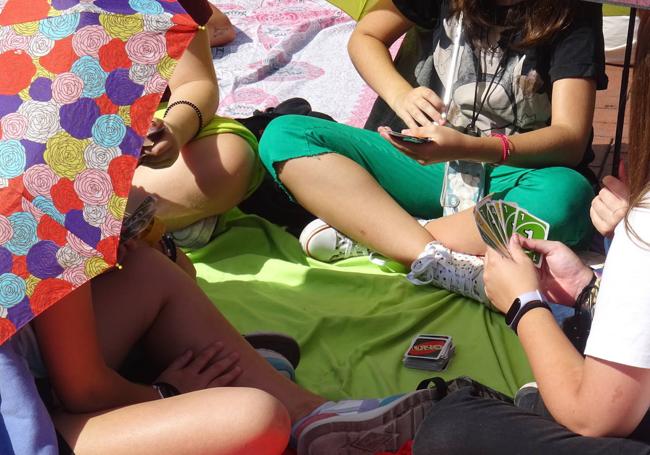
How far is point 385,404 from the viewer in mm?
1887

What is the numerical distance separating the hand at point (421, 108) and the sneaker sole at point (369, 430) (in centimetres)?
93

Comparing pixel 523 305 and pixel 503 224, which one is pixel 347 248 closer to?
pixel 503 224

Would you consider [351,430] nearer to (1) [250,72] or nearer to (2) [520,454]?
(2) [520,454]

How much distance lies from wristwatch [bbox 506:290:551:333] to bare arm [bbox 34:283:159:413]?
0.72 metres

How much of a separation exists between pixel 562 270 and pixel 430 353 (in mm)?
440

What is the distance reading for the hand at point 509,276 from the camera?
1713mm

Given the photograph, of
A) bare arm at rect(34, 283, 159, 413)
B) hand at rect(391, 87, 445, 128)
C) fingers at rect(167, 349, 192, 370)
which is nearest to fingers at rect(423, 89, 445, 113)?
hand at rect(391, 87, 445, 128)

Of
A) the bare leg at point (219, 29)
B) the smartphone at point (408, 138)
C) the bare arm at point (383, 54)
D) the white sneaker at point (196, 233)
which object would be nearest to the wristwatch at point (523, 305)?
the smartphone at point (408, 138)

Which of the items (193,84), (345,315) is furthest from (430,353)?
(193,84)

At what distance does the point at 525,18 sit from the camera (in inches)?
104

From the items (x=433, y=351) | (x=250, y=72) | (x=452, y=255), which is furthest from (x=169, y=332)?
(x=250, y=72)

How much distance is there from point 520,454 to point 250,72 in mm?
2704

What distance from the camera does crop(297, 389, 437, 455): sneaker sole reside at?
5.95 ft

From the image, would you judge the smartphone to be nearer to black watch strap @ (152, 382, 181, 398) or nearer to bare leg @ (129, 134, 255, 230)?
bare leg @ (129, 134, 255, 230)
